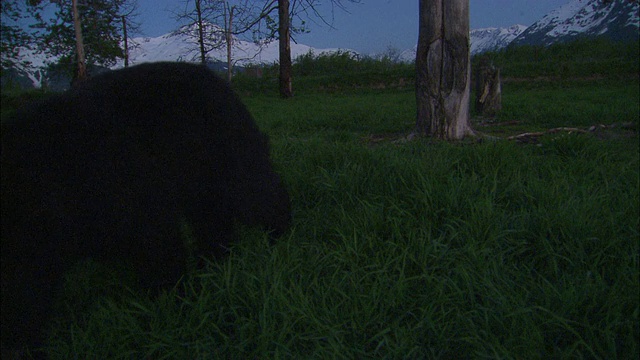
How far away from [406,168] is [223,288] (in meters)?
1.44

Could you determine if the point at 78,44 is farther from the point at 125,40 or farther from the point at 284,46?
the point at 284,46

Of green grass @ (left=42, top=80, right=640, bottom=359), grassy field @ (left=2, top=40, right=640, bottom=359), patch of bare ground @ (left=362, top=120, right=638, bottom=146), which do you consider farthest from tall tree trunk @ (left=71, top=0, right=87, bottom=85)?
green grass @ (left=42, top=80, right=640, bottom=359)

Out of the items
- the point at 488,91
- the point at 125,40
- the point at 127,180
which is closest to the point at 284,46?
the point at 125,40

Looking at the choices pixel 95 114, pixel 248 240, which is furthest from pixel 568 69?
pixel 95 114

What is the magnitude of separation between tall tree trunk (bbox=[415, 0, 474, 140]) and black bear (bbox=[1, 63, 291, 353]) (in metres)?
2.22

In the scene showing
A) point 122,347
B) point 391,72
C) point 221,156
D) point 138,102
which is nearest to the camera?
point 122,347

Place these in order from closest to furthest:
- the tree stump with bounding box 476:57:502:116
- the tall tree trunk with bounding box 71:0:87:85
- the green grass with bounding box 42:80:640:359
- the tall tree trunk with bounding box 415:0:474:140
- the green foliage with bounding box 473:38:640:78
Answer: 1. the green grass with bounding box 42:80:640:359
2. the tall tree trunk with bounding box 415:0:474:140
3. the tree stump with bounding box 476:57:502:116
4. the green foliage with bounding box 473:38:640:78
5. the tall tree trunk with bounding box 71:0:87:85

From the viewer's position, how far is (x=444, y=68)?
3873 millimetres

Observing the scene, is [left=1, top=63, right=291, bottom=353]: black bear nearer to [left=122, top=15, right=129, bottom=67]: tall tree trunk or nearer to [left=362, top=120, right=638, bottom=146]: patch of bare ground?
[left=362, top=120, right=638, bottom=146]: patch of bare ground

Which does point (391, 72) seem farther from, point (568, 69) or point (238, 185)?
point (238, 185)

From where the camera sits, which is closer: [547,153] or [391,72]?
[547,153]

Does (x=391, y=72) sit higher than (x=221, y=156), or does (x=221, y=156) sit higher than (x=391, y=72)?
(x=391, y=72)

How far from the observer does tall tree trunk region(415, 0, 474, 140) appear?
12.5ft

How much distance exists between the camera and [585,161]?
2.79 meters
